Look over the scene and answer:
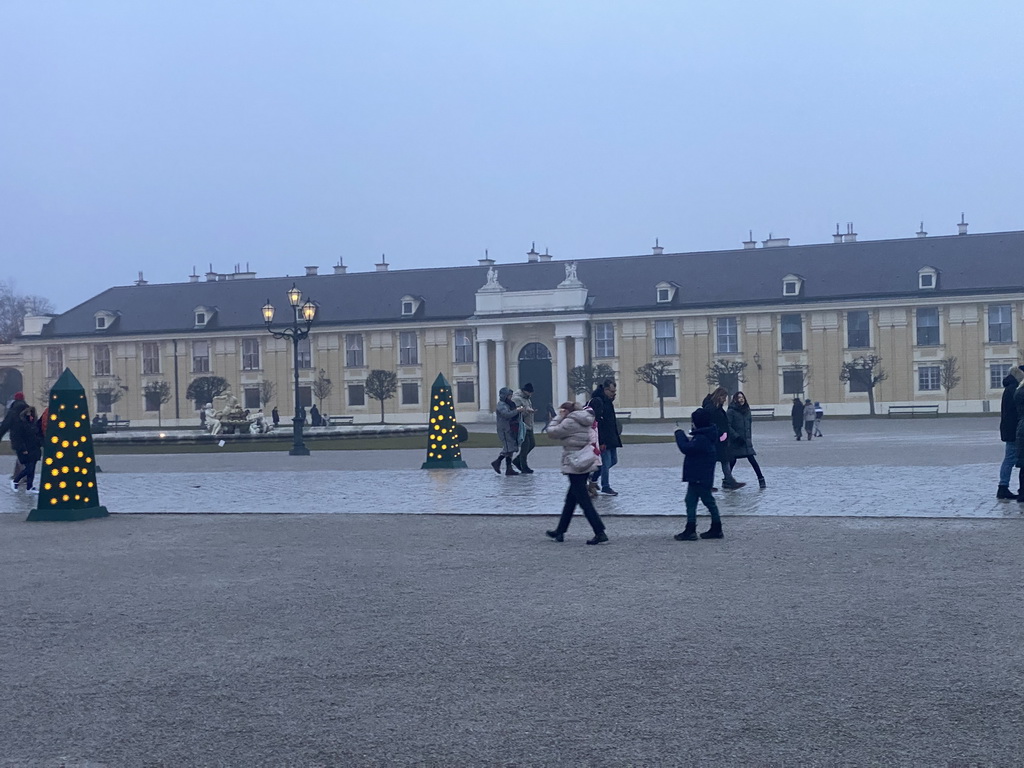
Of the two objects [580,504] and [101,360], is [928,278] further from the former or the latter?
[580,504]

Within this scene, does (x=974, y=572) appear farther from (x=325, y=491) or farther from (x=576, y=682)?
(x=325, y=491)

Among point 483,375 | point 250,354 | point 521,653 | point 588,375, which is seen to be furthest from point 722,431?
point 250,354

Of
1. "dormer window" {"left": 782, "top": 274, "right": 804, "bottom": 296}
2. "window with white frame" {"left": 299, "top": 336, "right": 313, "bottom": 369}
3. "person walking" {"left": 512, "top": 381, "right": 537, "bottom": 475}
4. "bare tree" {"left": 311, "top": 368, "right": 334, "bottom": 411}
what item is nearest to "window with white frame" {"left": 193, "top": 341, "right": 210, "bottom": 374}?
"window with white frame" {"left": 299, "top": 336, "right": 313, "bottom": 369}

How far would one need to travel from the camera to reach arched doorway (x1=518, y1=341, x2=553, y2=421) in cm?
7075

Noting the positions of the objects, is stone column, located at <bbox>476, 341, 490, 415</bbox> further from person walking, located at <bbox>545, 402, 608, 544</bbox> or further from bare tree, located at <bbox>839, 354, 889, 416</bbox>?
person walking, located at <bbox>545, 402, 608, 544</bbox>

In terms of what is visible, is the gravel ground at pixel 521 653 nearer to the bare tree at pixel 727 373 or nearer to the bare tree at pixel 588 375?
the bare tree at pixel 588 375

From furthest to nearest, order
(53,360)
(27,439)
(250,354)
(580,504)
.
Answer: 1. (53,360)
2. (250,354)
3. (27,439)
4. (580,504)

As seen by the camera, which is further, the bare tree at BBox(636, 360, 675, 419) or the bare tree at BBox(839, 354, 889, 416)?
the bare tree at BBox(636, 360, 675, 419)

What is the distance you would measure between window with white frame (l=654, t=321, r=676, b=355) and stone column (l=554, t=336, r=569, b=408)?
5.04 metres

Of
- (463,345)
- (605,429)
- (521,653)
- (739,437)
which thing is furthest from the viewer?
(463,345)

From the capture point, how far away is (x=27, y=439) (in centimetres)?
1916

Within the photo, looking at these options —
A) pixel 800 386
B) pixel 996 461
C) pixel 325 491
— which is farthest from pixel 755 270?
pixel 325 491

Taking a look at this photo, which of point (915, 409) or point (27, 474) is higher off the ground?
point (27, 474)

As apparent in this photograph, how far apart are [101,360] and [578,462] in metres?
69.5
